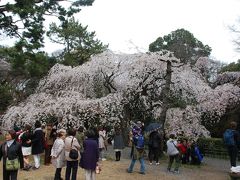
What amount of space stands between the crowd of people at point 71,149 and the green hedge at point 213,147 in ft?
14.7

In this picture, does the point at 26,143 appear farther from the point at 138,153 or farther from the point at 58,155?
the point at 138,153

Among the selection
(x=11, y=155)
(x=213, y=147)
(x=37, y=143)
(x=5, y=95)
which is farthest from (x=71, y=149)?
(x=5, y=95)

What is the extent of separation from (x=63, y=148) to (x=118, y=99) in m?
7.69

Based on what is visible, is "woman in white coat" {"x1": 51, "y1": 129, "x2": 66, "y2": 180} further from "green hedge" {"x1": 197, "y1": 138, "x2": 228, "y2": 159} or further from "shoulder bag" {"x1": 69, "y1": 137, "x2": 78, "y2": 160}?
"green hedge" {"x1": 197, "y1": 138, "x2": 228, "y2": 159}

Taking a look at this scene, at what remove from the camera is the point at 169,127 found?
1764 cm

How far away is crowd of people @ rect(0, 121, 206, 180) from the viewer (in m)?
7.82

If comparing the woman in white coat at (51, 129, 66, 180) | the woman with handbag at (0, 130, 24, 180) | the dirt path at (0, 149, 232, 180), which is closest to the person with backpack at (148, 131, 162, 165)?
the dirt path at (0, 149, 232, 180)

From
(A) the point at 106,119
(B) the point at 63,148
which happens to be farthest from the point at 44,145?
(A) the point at 106,119

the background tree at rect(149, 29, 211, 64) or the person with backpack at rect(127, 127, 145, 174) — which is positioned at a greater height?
the background tree at rect(149, 29, 211, 64)

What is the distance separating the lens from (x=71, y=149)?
28.3 ft

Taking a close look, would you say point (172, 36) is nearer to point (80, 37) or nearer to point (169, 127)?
point (80, 37)

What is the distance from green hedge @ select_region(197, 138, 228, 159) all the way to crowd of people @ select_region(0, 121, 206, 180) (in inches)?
176

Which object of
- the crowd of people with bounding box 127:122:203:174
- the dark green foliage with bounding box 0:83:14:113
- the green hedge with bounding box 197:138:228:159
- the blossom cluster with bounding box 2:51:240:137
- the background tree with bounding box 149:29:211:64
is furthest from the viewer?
the background tree with bounding box 149:29:211:64

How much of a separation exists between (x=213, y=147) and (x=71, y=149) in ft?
45.5
